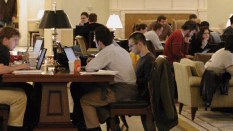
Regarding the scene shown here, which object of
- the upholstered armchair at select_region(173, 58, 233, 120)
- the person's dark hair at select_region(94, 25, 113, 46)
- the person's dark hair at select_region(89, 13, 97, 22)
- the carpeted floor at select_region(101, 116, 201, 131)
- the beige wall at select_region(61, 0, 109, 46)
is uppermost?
the beige wall at select_region(61, 0, 109, 46)

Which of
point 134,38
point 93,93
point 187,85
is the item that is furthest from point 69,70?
point 187,85

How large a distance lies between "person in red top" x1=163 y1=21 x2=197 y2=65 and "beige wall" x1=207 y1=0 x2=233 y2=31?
7.50 metres

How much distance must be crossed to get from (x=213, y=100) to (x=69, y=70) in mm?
2331

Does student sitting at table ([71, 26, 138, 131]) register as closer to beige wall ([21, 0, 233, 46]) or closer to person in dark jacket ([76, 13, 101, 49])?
person in dark jacket ([76, 13, 101, 49])

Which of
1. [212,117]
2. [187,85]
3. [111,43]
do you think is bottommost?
[212,117]

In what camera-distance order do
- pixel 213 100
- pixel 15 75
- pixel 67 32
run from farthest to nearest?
pixel 67 32, pixel 213 100, pixel 15 75

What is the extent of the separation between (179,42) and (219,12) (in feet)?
25.8

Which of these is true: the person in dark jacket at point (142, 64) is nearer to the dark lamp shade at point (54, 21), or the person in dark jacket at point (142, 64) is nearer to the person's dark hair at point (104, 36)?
the person's dark hair at point (104, 36)

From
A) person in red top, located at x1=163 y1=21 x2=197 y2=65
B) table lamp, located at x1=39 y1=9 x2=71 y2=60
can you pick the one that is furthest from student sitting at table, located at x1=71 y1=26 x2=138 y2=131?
person in red top, located at x1=163 y1=21 x2=197 y2=65

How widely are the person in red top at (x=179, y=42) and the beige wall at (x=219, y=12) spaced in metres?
7.50

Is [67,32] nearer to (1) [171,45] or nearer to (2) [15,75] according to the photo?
(1) [171,45]

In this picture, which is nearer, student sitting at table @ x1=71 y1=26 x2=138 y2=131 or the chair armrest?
student sitting at table @ x1=71 y1=26 x2=138 y2=131

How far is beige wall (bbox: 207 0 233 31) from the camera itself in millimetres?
16188

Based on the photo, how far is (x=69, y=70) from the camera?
5715 millimetres
